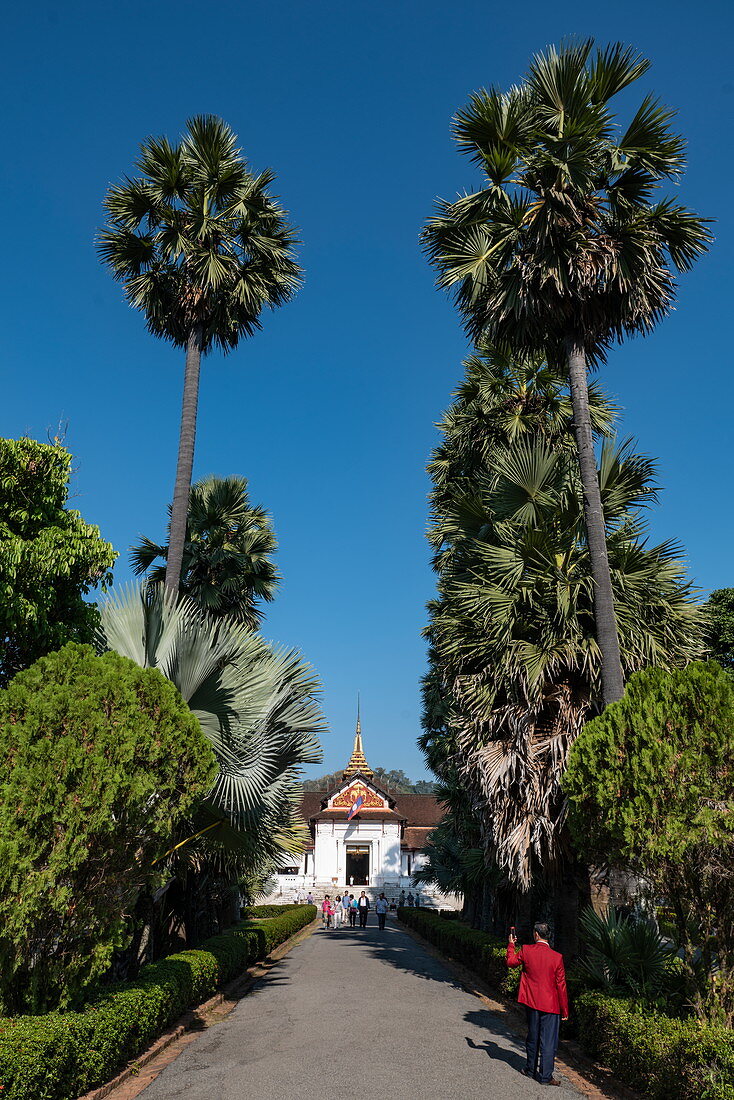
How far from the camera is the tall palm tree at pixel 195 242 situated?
1366 centimetres

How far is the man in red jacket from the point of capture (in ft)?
23.8

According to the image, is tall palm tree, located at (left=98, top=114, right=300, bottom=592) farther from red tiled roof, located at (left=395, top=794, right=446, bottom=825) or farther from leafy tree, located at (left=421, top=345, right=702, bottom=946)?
red tiled roof, located at (left=395, top=794, right=446, bottom=825)

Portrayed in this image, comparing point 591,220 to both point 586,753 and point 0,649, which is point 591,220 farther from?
point 0,649

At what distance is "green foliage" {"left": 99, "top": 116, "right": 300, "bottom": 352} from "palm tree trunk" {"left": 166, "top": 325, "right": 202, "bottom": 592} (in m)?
0.65

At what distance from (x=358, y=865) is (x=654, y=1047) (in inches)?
2008

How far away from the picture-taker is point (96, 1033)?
6688mm

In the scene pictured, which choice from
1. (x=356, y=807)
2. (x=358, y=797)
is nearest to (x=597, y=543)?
(x=356, y=807)

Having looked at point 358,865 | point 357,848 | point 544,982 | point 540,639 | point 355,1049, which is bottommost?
point 358,865

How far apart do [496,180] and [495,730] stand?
Result: 834cm

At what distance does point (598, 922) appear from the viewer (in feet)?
27.7

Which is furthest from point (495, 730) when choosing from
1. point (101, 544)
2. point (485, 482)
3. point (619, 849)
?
point (101, 544)

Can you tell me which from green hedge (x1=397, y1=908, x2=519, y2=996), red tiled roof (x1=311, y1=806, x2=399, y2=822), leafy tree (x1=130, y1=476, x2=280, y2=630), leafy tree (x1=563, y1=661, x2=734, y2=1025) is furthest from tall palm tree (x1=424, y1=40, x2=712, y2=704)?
red tiled roof (x1=311, y1=806, x2=399, y2=822)

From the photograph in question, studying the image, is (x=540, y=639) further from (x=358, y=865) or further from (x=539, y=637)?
(x=358, y=865)

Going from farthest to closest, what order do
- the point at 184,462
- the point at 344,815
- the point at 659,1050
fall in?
the point at 344,815 → the point at 184,462 → the point at 659,1050
